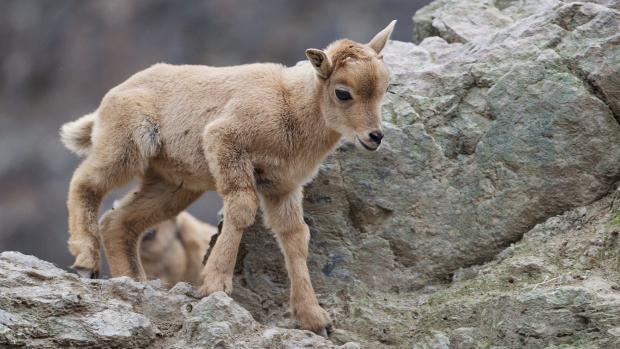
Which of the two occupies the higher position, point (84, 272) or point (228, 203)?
point (228, 203)

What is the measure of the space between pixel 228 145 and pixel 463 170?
2.52 meters

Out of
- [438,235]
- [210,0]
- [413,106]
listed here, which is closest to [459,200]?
[438,235]

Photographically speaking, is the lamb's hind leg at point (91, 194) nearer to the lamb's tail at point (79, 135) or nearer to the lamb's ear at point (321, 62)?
the lamb's tail at point (79, 135)

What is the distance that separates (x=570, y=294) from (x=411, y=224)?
8.05 feet

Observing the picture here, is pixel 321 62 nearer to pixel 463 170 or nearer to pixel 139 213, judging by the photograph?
pixel 463 170

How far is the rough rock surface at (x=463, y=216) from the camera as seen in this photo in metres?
8.68

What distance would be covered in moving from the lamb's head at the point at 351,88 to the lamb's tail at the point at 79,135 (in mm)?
3467

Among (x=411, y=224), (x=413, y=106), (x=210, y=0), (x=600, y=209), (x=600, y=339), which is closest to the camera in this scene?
(x=600, y=339)

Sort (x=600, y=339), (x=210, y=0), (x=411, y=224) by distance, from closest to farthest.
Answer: (x=600, y=339) → (x=411, y=224) → (x=210, y=0)

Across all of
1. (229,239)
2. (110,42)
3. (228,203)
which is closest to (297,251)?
(229,239)

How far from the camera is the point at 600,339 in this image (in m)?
7.99

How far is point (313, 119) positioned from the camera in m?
10.4

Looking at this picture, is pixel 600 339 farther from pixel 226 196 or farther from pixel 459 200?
pixel 226 196

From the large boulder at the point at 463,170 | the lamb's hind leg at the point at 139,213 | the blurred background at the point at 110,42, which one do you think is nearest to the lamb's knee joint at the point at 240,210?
the large boulder at the point at 463,170
